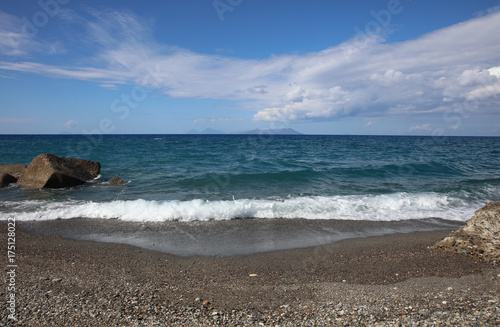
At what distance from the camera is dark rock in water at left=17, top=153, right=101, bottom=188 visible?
12617 mm

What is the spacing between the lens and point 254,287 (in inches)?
185

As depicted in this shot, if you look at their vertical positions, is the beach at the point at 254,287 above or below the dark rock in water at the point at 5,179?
below

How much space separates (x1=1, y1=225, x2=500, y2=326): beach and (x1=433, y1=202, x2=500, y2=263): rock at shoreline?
0.78ft

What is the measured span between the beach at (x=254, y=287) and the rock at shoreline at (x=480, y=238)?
237 millimetres

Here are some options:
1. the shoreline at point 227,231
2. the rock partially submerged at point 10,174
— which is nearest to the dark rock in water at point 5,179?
the rock partially submerged at point 10,174

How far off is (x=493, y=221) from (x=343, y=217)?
378 cm

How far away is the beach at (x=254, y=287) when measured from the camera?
3.70m

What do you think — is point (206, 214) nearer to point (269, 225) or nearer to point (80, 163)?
point (269, 225)

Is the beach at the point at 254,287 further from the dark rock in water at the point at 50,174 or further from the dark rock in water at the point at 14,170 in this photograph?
the dark rock in water at the point at 14,170

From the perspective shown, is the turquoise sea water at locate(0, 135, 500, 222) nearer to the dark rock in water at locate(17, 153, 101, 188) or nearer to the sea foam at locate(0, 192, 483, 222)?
the sea foam at locate(0, 192, 483, 222)

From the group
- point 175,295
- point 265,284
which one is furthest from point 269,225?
point 175,295

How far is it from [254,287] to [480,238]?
17.3 ft

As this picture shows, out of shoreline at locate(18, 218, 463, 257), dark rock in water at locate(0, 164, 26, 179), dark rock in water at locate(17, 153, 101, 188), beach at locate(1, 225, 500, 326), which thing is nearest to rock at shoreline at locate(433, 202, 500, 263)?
beach at locate(1, 225, 500, 326)

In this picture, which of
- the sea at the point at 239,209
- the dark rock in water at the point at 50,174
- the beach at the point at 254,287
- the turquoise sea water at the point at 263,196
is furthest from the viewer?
the dark rock in water at the point at 50,174
